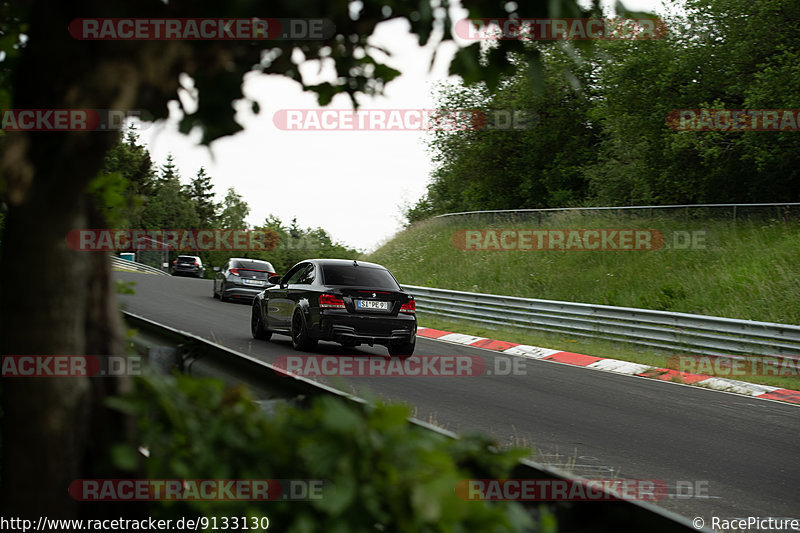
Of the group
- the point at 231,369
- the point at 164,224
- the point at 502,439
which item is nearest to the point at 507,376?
the point at 502,439

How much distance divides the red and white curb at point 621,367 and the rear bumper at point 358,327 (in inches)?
148

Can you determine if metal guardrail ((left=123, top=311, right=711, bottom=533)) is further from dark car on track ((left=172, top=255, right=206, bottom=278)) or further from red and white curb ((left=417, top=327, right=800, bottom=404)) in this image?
dark car on track ((left=172, top=255, right=206, bottom=278))

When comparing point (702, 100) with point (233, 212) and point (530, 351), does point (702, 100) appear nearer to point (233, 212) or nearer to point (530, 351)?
point (530, 351)

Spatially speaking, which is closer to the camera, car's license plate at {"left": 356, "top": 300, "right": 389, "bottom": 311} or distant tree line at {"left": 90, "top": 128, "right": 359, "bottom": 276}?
car's license plate at {"left": 356, "top": 300, "right": 389, "bottom": 311}

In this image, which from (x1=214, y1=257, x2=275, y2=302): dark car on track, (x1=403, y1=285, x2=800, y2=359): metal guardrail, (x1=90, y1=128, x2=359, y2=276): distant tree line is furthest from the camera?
(x1=90, y1=128, x2=359, y2=276): distant tree line

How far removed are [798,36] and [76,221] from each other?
2696 centimetres

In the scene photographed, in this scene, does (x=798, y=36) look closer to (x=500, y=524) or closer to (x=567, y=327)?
(x=567, y=327)

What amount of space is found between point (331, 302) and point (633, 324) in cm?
764

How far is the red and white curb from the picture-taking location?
11805mm

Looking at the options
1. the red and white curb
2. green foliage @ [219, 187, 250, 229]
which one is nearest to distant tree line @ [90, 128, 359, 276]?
green foliage @ [219, 187, 250, 229]

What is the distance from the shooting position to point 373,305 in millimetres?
12516

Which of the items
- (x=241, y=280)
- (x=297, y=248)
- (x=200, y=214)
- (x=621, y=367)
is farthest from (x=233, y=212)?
(x=621, y=367)

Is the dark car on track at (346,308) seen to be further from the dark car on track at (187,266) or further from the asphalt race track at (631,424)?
the dark car on track at (187,266)

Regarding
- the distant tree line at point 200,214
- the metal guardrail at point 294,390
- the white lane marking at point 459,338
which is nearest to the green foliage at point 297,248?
the distant tree line at point 200,214
